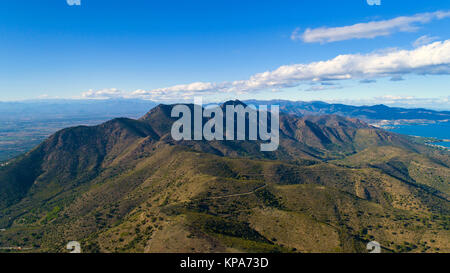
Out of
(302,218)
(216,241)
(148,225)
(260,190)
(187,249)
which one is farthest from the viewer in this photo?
(260,190)

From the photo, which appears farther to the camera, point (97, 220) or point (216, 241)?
point (97, 220)

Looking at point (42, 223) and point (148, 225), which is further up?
point (148, 225)

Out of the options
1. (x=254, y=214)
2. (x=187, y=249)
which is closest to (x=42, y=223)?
(x=187, y=249)
